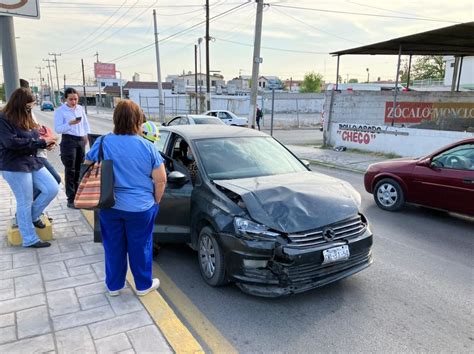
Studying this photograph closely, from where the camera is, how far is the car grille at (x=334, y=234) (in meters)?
3.31

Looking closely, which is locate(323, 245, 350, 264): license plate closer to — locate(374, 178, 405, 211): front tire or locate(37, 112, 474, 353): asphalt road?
locate(37, 112, 474, 353): asphalt road

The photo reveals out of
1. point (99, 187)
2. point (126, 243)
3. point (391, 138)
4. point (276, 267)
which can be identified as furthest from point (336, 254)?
point (391, 138)

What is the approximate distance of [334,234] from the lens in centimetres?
347

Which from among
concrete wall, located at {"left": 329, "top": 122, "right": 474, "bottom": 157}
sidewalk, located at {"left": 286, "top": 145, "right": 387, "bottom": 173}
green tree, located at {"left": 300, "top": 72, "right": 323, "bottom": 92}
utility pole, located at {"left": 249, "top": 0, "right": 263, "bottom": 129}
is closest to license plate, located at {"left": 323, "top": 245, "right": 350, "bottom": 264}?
sidewalk, located at {"left": 286, "top": 145, "right": 387, "bottom": 173}

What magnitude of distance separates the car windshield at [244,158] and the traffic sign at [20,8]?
2.53 metres

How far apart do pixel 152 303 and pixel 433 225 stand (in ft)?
15.2

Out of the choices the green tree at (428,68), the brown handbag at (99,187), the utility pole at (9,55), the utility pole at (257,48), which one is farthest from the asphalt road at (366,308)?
the green tree at (428,68)

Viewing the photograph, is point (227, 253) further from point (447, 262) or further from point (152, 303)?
point (447, 262)

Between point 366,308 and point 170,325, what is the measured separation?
1766 mm

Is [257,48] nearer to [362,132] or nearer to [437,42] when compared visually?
[362,132]

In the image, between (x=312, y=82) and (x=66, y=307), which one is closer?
(x=66, y=307)

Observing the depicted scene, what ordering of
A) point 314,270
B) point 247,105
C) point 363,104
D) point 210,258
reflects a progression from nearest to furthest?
point 314,270 → point 210,258 → point 363,104 → point 247,105

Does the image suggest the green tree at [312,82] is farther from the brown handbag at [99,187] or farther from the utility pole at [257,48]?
the brown handbag at [99,187]

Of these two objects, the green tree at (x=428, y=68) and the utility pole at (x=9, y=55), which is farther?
the green tree at (x=428, y=68)
